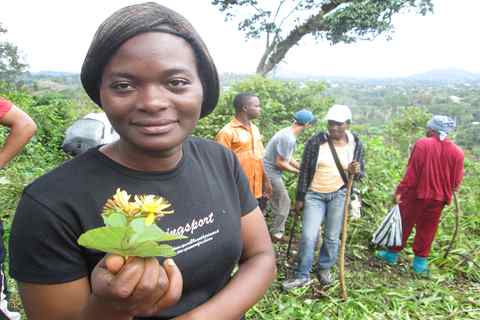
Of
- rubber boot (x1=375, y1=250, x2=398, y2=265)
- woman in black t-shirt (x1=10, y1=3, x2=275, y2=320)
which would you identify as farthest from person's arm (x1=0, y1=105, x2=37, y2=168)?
rubber boot (x1=375, y1=250, x2=398, y2=265)

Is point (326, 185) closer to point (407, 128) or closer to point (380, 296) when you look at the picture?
point (380, 296)

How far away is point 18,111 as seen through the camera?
1.89 meters

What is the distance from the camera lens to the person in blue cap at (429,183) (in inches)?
160

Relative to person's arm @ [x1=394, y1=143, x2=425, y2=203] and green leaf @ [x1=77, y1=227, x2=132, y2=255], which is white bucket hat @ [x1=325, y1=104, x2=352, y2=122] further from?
green leaf @ [x1=77, y1=227, x2=132, y2=255]

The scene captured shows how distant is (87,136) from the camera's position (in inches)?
79.4

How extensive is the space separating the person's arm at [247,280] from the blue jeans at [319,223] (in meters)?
2.55

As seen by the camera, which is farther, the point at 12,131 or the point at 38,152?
the point at 38,152

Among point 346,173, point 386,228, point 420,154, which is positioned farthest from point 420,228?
point 346,173

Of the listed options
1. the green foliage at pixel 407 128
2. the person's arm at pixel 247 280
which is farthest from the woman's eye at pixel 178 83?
the green foliage at pixel 407 128

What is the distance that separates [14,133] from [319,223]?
8.79 feet

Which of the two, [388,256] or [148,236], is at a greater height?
[148,236]

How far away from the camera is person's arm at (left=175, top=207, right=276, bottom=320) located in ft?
3.16

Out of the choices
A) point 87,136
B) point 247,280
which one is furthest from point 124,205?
point 87,136

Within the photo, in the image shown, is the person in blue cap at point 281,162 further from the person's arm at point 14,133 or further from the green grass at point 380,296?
the person's arm at point 14,133
